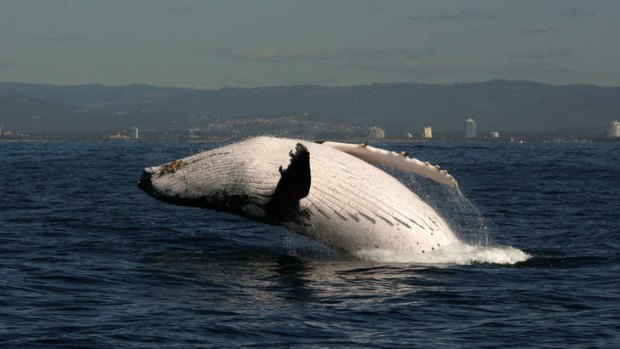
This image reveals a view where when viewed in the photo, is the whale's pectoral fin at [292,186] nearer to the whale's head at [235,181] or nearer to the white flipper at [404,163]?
the whale's head at [235,181]

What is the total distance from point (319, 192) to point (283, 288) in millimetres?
2149

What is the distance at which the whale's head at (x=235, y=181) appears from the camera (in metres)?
17.4

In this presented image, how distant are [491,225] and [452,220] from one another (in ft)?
6.58

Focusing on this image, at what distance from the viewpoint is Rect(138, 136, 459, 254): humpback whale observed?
17500mm

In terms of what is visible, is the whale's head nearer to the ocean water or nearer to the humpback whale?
the humpback whale

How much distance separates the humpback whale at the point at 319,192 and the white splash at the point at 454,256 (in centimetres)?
11

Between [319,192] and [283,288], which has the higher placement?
[319,192]

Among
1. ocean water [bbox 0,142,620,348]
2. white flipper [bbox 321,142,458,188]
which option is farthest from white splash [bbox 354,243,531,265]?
white flipper [bbox 321,142,458,188]

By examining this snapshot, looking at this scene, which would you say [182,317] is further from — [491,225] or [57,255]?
[491,225]

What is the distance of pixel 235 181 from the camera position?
17.5m

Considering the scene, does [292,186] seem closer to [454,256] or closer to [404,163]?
[404,163]

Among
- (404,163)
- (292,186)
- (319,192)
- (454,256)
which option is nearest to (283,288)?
(292,186)

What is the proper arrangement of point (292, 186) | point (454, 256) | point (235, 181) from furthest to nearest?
point (454, 256)
point (235, 181)
point (292, 186)

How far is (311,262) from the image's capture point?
19.2 m
